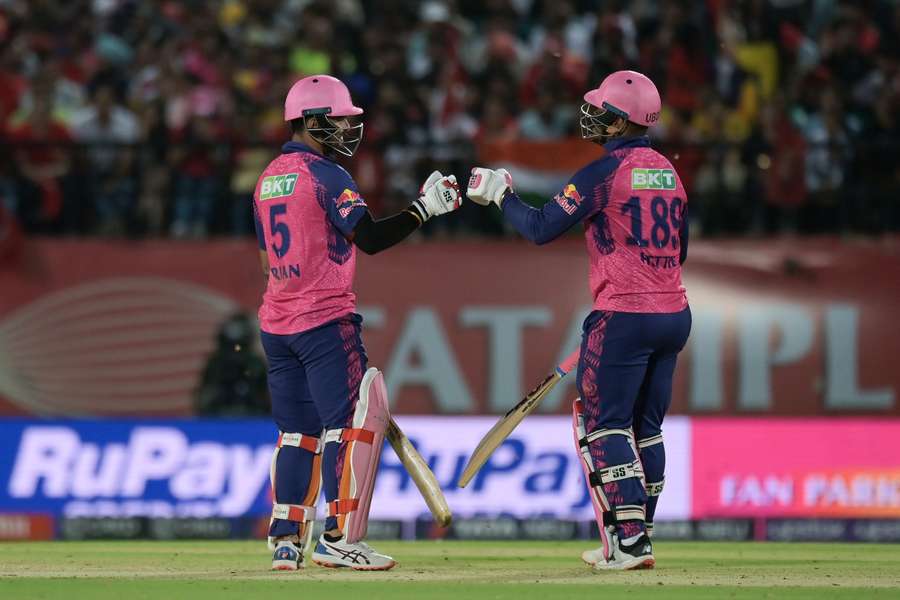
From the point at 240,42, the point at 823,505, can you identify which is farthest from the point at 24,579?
the point at 240,42

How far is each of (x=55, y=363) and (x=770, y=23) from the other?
7.53 m

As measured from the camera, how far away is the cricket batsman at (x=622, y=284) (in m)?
9.01

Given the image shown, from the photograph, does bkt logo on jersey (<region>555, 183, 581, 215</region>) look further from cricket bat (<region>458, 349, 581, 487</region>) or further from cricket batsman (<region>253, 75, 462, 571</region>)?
cricket bat (<region>458, 349, 581, 487</region>)

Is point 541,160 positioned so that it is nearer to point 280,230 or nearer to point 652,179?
point 652,179

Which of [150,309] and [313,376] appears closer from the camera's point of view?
[313,376]

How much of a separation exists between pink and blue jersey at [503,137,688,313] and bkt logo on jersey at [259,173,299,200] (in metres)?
1.23

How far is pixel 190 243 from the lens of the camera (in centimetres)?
1561

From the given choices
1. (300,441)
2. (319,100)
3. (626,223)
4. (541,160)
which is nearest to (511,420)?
(300,441)

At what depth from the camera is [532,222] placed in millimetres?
9117

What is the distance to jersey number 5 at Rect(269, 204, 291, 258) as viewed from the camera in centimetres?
898

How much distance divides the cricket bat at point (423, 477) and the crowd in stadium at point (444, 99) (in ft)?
19.5

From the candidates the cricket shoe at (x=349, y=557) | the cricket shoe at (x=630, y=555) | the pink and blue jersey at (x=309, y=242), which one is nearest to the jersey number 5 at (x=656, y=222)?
the pink and blue jersey at (x=309, y=242)

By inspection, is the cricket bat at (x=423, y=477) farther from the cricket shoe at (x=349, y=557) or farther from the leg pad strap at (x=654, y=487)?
the leg pad strap at (x=654, y=487)

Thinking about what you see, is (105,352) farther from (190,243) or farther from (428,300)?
(428,300)
